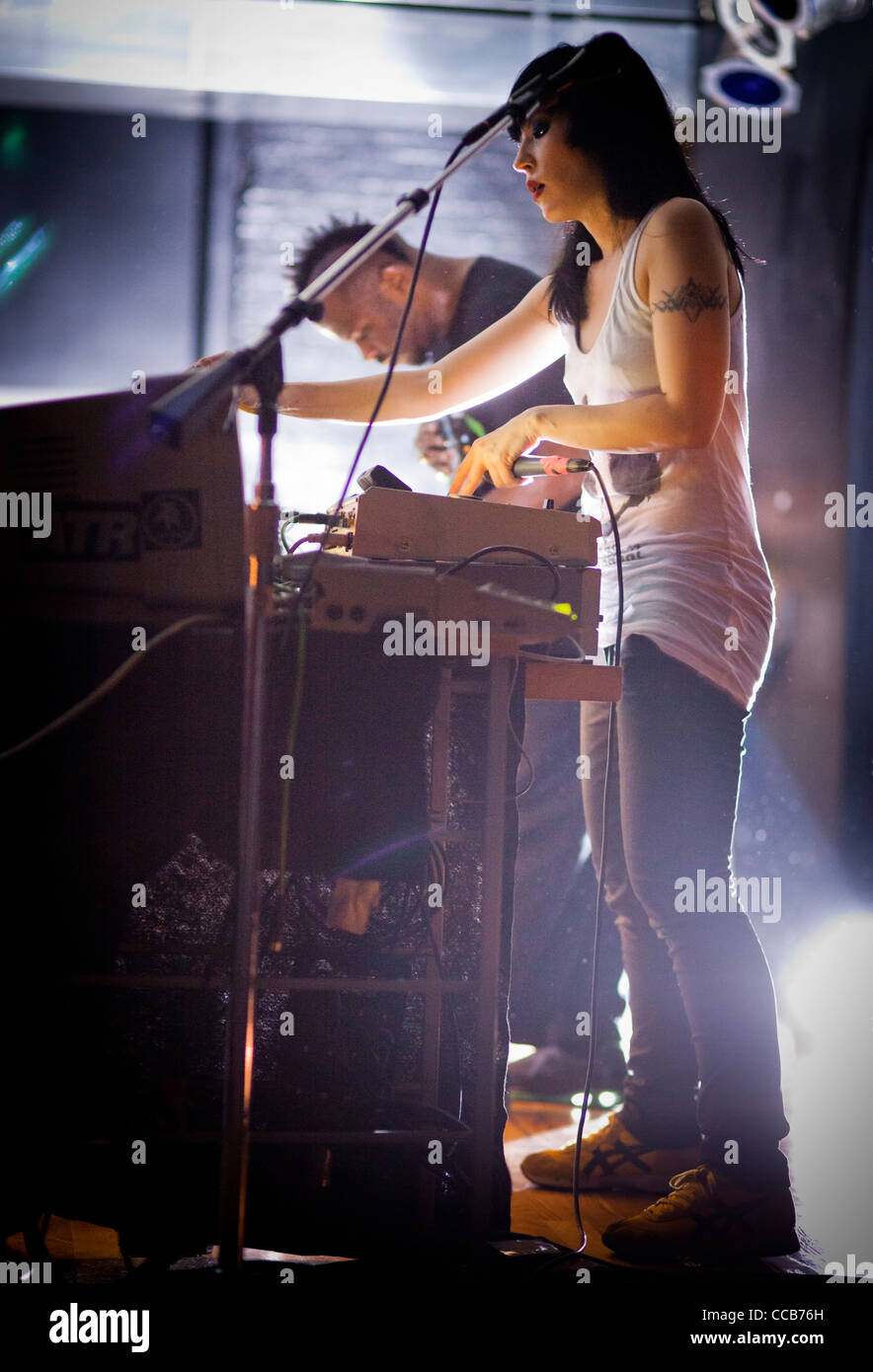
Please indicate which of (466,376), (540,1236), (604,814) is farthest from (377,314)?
(540,1236)

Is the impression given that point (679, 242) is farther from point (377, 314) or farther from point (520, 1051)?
point (520, 1051)

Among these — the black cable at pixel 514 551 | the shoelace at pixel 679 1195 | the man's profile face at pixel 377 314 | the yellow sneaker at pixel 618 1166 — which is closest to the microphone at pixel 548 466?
the black cable at pixel 514 551

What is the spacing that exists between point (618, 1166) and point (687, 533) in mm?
1071

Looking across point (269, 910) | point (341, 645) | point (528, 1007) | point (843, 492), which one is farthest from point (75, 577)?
point (843, 492)

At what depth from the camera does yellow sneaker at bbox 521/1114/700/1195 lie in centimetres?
188

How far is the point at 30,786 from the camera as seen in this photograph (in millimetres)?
1335

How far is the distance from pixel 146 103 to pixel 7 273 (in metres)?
0.88

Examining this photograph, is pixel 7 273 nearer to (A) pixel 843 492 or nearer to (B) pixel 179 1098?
(A) pixel 843 492

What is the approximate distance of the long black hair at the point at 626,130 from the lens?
161 cm

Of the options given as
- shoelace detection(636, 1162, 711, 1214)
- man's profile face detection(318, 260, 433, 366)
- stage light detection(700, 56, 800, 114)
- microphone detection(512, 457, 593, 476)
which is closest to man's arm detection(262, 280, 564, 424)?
microphone detection(512, 457, 593, 476)

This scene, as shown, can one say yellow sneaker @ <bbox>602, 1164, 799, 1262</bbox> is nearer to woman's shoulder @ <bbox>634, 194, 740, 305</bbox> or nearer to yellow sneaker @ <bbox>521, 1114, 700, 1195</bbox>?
yellow sneaker @ <bbox>521, 1114, 700, 1195</bbox>

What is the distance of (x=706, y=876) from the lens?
1.54 metres

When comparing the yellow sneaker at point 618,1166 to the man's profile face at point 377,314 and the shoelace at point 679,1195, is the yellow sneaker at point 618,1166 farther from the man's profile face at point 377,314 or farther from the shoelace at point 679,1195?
the man's profile face at point 377,314

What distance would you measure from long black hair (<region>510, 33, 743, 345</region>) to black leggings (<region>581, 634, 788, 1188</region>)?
2.09 feet
